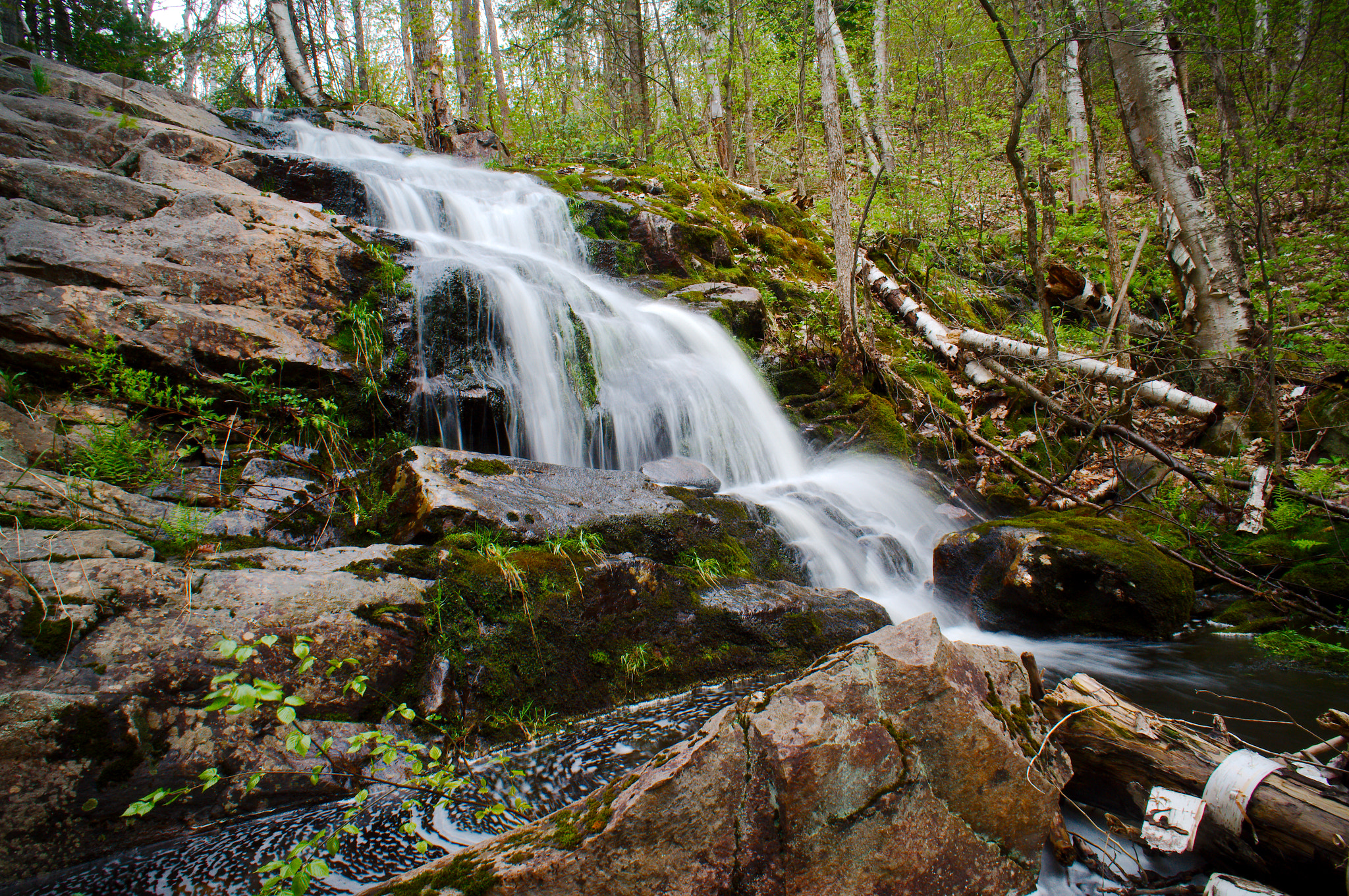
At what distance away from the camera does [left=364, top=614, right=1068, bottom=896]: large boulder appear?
5.90ft

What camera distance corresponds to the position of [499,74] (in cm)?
1955

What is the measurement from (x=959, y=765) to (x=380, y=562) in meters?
3.06

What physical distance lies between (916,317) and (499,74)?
55.0 ft

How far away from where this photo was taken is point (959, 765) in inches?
82.7

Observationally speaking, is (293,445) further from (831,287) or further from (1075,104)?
(1075,104)

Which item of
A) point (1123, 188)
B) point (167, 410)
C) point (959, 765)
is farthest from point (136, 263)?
point (1123, 188)

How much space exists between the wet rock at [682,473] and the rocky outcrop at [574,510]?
63cm

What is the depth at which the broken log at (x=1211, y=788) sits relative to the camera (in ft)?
5.59

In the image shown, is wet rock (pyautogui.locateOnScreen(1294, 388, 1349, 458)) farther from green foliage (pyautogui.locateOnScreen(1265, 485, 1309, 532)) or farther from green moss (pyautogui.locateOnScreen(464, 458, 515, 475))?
green moss (pyautogui.locateOnScreen(464, 458, 515, 475))

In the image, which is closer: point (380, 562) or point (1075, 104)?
point (380, 562)

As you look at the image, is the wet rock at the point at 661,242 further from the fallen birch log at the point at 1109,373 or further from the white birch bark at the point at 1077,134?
the white birch bark at the point at 1077,134

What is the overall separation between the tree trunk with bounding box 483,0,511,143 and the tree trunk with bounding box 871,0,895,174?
9.00m

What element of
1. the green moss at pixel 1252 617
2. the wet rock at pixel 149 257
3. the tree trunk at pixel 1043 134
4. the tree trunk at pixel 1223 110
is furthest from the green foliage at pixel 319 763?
the tree trunk at pixel 1223 110

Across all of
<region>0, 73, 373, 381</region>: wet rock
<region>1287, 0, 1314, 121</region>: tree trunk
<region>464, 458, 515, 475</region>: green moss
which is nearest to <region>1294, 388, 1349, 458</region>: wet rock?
<region>1287, 0, 1314, 121</region>: tree trunk
